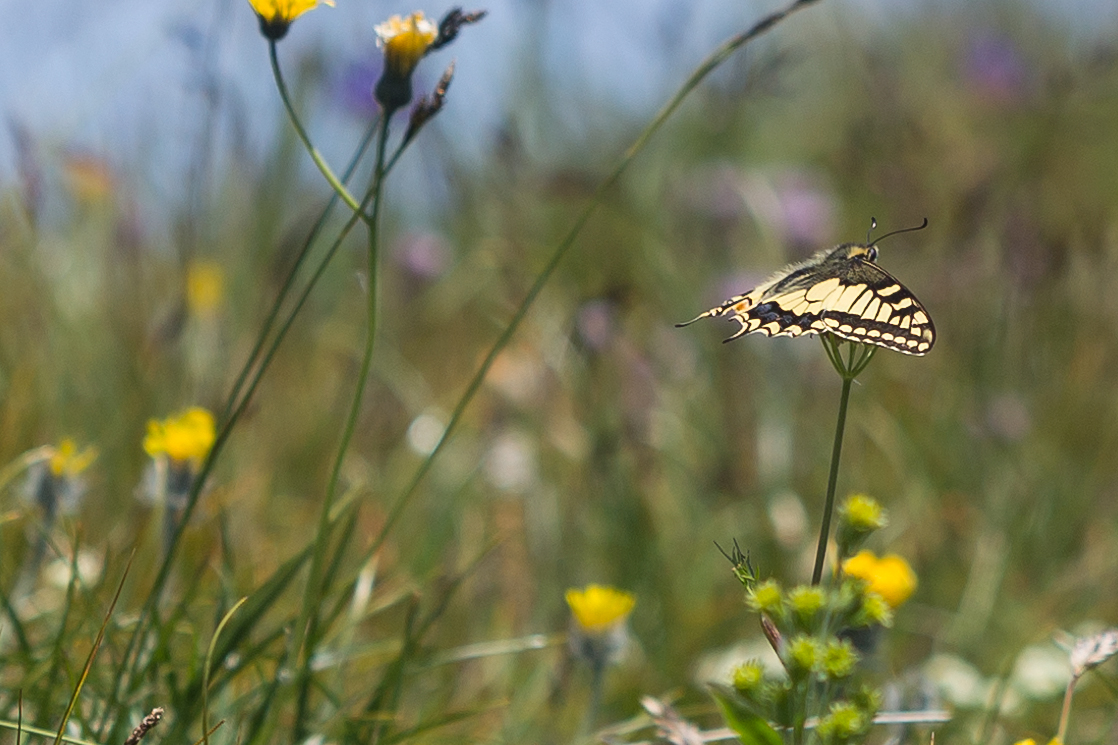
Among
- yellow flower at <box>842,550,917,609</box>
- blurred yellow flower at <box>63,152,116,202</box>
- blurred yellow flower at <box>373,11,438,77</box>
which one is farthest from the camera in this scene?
blurred yellow flower at <box>63,152,116,202</box>

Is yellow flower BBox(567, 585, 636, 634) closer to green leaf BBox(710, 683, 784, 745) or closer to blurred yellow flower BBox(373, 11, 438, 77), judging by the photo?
green leaf BBox(710, 683, 784, 745)

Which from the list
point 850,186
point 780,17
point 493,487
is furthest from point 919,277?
point 780,17

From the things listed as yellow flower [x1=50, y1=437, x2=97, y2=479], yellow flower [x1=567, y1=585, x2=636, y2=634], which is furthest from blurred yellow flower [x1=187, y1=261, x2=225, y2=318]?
yellow flower [x1=567, y1=585, x2=636, y2=634]

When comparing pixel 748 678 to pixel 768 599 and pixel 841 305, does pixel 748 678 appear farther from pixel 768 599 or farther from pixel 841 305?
pixel 841 305

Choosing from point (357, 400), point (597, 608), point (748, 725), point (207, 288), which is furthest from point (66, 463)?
point (207, 288)

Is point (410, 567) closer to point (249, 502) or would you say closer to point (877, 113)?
point (249, 502)
